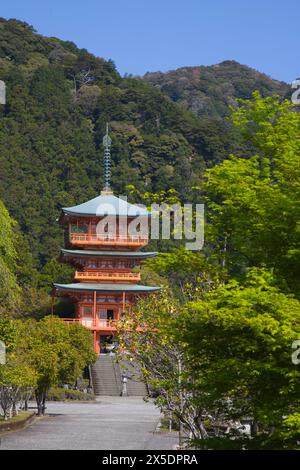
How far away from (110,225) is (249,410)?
53900 mm

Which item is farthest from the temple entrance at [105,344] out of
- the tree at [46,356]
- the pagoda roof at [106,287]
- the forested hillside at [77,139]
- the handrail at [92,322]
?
the forested hillside at [77,139]

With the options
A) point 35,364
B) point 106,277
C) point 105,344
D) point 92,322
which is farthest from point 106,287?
point 35,364

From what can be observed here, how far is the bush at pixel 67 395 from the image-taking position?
161 ft

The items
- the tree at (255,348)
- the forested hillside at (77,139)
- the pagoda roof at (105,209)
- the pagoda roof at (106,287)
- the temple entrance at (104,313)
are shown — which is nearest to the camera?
the tree at (255,348)

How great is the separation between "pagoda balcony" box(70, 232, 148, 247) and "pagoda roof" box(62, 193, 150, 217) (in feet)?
5.28

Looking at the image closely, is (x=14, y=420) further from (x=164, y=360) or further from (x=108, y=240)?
(x=108, y=240)

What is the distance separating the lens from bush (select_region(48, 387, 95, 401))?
48.9 meters

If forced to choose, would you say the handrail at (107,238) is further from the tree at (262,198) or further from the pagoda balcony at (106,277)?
the tree at (262,198)

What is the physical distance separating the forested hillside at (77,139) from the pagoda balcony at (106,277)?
2937 cm

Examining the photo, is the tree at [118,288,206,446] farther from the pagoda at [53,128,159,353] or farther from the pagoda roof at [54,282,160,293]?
the pagoda at [53,128,159,353]

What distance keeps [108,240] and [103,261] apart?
1747 millimetres

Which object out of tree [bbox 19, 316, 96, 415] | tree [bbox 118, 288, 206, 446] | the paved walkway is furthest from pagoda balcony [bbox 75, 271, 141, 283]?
tree [bbox 118, 288, 206, 446]
